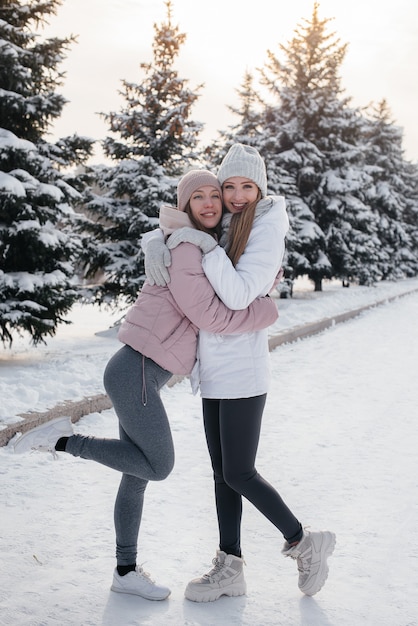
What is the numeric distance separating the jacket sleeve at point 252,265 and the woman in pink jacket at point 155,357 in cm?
5

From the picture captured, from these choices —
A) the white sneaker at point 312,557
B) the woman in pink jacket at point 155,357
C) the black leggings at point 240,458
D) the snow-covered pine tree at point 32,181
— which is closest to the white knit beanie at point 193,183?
the woman in pink jacket at point 155,357

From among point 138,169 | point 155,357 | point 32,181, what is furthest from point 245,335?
point 138,169

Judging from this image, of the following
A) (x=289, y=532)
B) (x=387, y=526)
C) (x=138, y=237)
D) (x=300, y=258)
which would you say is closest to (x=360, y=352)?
(x=138, y=237)

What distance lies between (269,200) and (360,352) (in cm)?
755

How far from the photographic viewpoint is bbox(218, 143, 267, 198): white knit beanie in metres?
2.98

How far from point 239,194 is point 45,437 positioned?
4.51 ft

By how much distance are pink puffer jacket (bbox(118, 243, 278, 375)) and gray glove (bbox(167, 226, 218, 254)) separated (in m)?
0.02

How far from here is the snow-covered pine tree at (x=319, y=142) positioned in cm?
2258

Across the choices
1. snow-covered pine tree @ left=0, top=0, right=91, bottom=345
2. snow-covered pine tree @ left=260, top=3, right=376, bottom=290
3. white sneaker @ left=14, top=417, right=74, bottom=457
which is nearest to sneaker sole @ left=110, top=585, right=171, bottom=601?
white sneaker @ left=14, top=417, right=74, bottom=457

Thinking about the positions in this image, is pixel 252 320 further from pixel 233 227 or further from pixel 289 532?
pixel 289 532

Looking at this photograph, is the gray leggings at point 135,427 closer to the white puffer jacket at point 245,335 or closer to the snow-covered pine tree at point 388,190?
the white puffer jacket at point 245,335

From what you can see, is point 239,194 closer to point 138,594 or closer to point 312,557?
point 312,557

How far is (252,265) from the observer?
2.84 meters

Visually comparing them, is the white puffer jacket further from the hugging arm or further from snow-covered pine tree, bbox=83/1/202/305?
snow-covered pine tree, bbox=83/1/202/305
